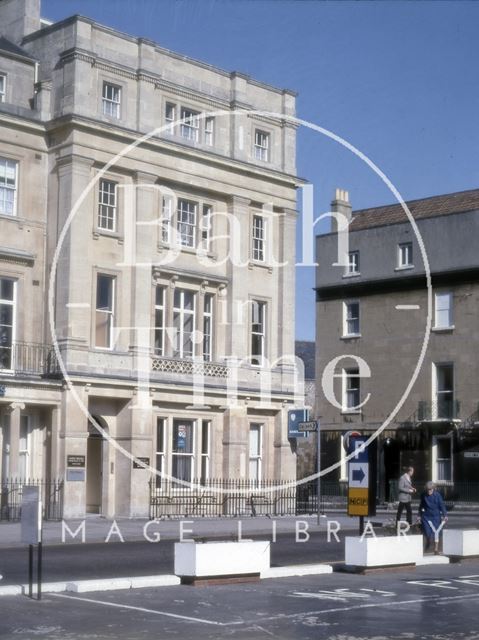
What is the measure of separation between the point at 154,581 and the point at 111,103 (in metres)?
23.3

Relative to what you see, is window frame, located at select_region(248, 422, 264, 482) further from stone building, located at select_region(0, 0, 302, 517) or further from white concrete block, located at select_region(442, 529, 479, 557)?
white concrete block, located at select_region(442, 529, 479, 557)

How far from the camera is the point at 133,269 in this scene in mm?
38594

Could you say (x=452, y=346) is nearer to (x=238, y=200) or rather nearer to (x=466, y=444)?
(x=466, y=444)

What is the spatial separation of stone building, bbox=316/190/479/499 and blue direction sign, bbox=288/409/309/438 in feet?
48.7

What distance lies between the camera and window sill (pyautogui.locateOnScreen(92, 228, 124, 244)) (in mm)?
37625


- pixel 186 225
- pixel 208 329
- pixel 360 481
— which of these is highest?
pixel 186 225

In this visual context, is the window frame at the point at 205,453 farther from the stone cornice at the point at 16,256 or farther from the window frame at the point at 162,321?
the stone cornice at the point at 16,256

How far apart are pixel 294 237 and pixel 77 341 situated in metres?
11.3

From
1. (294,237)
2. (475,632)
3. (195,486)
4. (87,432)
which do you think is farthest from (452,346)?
(475,632)

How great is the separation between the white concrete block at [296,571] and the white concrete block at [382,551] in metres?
0.46

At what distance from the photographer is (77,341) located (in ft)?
120

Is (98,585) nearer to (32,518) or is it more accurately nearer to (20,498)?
(32,518)

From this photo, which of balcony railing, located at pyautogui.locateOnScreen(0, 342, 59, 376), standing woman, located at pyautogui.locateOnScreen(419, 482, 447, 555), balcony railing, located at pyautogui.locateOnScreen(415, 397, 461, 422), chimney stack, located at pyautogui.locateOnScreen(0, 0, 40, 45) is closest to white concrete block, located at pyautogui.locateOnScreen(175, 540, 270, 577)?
standing woman, located at pyautogui.locateOnScreen(419, 482, 447, 555)

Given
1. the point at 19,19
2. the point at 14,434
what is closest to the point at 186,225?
the point at 19,19
